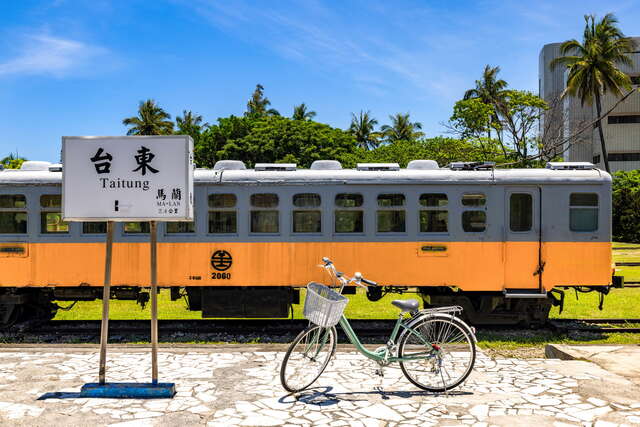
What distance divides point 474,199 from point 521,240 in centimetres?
113

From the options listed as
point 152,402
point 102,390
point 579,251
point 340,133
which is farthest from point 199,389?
point 340,133

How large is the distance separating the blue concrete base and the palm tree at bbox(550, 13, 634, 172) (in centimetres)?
3802

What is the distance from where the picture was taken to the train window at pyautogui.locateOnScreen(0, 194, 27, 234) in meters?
11.0

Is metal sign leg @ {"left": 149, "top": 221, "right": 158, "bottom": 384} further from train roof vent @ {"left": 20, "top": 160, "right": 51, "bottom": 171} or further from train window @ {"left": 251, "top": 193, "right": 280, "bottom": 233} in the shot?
train roof vent @ {"left": 20, "top": 160, "right": 51, "bottom": 171}

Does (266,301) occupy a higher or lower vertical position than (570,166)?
A: lower

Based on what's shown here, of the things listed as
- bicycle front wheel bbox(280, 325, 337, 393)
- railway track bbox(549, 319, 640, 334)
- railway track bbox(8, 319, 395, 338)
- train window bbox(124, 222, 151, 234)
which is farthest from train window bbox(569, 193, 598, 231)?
train window bbox(124, 222, 151, 234)

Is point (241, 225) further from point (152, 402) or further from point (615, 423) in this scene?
point (615, 423)

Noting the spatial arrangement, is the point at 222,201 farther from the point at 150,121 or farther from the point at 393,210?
the point at 150,121

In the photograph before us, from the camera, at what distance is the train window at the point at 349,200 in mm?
10883

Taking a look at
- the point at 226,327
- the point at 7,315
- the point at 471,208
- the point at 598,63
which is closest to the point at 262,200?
the point at 226,327

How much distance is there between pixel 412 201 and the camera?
1087 cm

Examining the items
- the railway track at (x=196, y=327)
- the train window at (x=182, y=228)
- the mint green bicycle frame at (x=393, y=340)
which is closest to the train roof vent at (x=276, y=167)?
the train window at (x=182, y=228)

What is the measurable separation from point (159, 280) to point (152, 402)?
4.94 metres

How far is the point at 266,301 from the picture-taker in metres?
11.1
